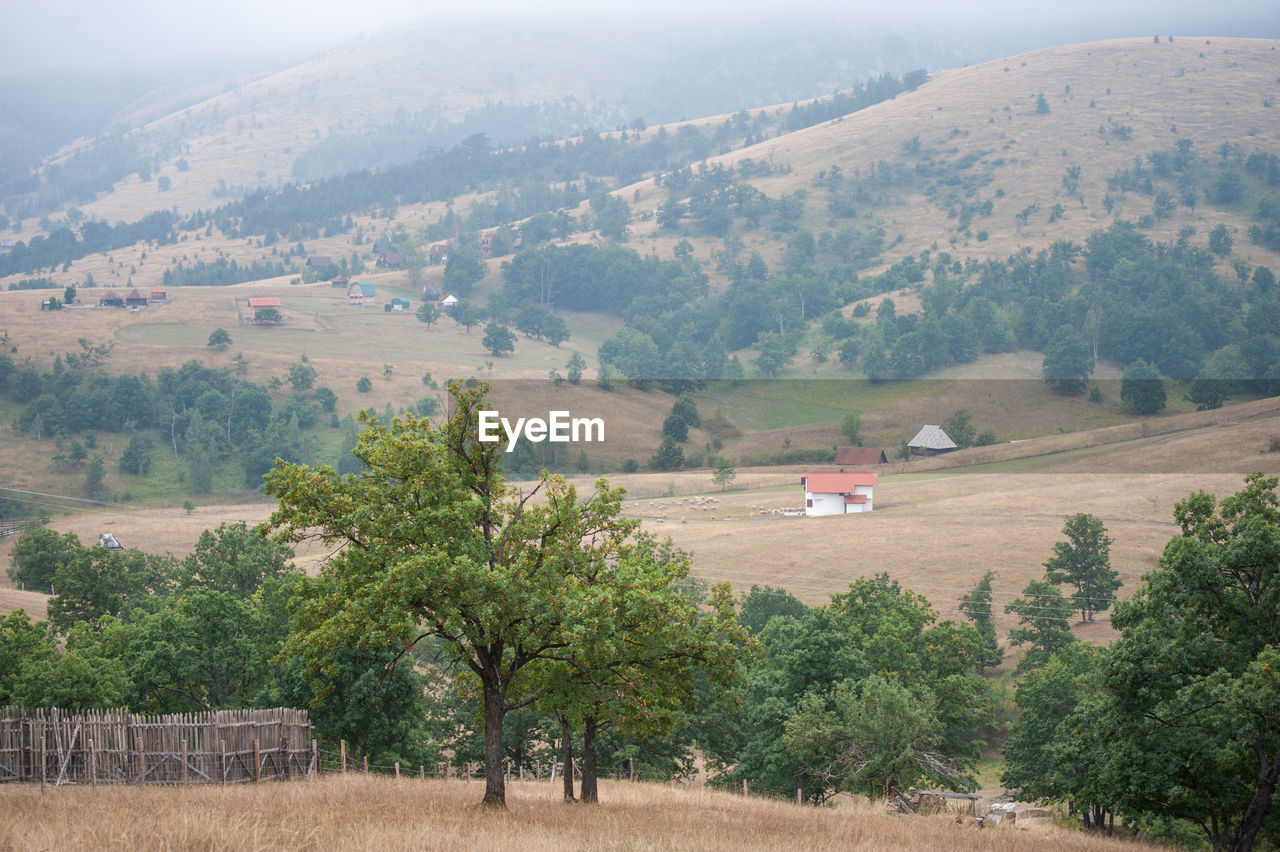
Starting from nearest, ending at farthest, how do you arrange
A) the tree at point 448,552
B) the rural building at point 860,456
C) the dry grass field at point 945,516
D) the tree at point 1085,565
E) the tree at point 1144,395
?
1. the tree at point 448,552
2. the tree at point 1085,565
3. the dry grass field at point 945,516
4. the rural building at point 860,456
5. the tree at point 1144,395

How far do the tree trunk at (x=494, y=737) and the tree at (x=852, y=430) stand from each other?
448ft

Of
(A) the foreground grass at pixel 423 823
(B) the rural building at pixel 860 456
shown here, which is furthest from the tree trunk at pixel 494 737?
(B) the rural building at pixel 860 456

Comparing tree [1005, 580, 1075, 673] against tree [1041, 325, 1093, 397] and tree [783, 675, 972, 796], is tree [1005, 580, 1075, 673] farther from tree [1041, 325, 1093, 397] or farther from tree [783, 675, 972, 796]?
tree [1041, 325, 1093, 397]

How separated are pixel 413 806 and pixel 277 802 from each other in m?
2.75

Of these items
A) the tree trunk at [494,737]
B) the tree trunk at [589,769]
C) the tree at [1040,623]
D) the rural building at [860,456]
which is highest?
the rural building at [860,456]

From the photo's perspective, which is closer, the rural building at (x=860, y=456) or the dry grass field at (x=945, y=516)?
the dry grass field at (x=945, y=516)

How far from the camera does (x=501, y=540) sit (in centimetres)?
2442

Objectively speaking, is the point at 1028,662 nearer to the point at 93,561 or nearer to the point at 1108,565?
the point at 1108,565

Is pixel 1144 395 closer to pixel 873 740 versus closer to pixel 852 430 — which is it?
pixel 852 430

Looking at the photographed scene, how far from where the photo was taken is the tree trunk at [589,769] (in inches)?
1054

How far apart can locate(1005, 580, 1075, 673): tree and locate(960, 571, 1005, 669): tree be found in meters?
1.28

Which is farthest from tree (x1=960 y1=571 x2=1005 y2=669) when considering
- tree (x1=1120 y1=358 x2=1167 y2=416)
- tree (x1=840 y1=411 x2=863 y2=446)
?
tree (x1=1120 y1=358 x2=1167 y2=416)

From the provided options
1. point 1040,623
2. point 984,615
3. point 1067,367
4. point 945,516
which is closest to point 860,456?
point 945,516

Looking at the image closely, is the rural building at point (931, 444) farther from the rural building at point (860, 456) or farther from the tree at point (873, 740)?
the tree at point (873, 740)
